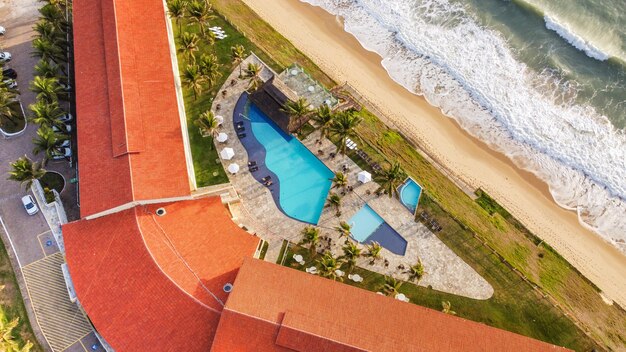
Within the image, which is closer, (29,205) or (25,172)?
(25,172)

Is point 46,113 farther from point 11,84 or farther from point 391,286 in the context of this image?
point 391,286

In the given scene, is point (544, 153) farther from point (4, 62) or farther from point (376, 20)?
point (4, 62)

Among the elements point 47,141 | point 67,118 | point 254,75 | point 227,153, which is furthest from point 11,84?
point 254,75

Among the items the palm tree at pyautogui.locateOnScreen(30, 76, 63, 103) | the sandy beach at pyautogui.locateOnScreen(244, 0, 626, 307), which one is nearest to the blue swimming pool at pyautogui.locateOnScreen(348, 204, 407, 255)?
the sandy beach at pyautogui.locateOnScreen(244, 0, 626, 307)

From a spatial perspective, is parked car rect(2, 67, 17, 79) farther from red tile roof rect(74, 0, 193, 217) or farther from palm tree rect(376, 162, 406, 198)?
palm tree rect(376, 162, 406, 198)

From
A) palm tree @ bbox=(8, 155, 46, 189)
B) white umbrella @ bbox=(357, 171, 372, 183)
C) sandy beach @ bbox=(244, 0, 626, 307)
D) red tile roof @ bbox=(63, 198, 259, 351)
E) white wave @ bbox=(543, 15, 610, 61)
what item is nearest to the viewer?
red tile roof @ bbox=(63, 198, 259, 351)

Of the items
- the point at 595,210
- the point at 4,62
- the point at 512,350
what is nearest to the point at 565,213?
the point at 595,210
